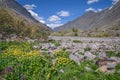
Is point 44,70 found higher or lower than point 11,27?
lower

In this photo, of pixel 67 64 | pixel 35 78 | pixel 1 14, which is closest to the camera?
pixel 35 78

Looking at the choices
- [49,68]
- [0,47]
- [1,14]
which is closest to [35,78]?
[49,68]

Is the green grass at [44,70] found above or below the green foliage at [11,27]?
below

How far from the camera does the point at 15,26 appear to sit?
3762cm

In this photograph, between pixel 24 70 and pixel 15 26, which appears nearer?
pixel 24 70

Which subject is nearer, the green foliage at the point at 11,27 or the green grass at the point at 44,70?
the green grass at the point at 44,70

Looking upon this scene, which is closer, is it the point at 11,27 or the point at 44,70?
the point at 44,70

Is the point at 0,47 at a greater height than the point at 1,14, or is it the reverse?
the point at 1,14

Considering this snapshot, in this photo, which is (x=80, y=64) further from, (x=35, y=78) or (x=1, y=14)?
(x=1, y=14)

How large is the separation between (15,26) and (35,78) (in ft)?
91.5

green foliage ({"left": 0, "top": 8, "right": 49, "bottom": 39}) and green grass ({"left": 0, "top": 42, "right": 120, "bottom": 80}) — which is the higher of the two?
green foliage ({"left": 0, "top": 8, "right": 49, "bottom": 39})

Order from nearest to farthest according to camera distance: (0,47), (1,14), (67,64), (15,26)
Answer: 1. (67,64)
2. (0,47)
3. (1,14)
4. (15,26)

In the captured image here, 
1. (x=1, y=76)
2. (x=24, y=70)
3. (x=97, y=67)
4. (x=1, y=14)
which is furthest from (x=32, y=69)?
(x=1, y=14)

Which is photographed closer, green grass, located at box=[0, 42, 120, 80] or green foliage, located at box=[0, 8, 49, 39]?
green grass, located at box=[0, 42, 120, 80]
